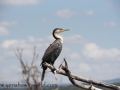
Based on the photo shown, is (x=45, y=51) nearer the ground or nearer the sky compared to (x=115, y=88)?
nearer the sky

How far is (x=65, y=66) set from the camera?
399 inches

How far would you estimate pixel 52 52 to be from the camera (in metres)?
13.2

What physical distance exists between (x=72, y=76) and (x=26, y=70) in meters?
3.40

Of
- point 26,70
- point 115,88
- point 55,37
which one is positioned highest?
point 55,37

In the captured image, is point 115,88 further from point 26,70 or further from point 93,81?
point 26,70

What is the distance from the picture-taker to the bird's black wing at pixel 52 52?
13.1 metres

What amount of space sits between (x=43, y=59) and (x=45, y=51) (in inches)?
14.5

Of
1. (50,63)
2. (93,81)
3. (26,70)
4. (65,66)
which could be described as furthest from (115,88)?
(26,70)

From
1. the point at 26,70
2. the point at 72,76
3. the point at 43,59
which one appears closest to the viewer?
the point at 72,76

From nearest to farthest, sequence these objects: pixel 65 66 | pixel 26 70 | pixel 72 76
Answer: pixel 65 66
pixel 72 76
pixel 26 70

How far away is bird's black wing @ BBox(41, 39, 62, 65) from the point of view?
13141 millimetres

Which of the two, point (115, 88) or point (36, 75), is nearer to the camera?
point (115, 88)

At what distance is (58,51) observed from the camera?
43.7 ft

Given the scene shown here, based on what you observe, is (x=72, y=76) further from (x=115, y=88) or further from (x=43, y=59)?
(x=43, y=59)
